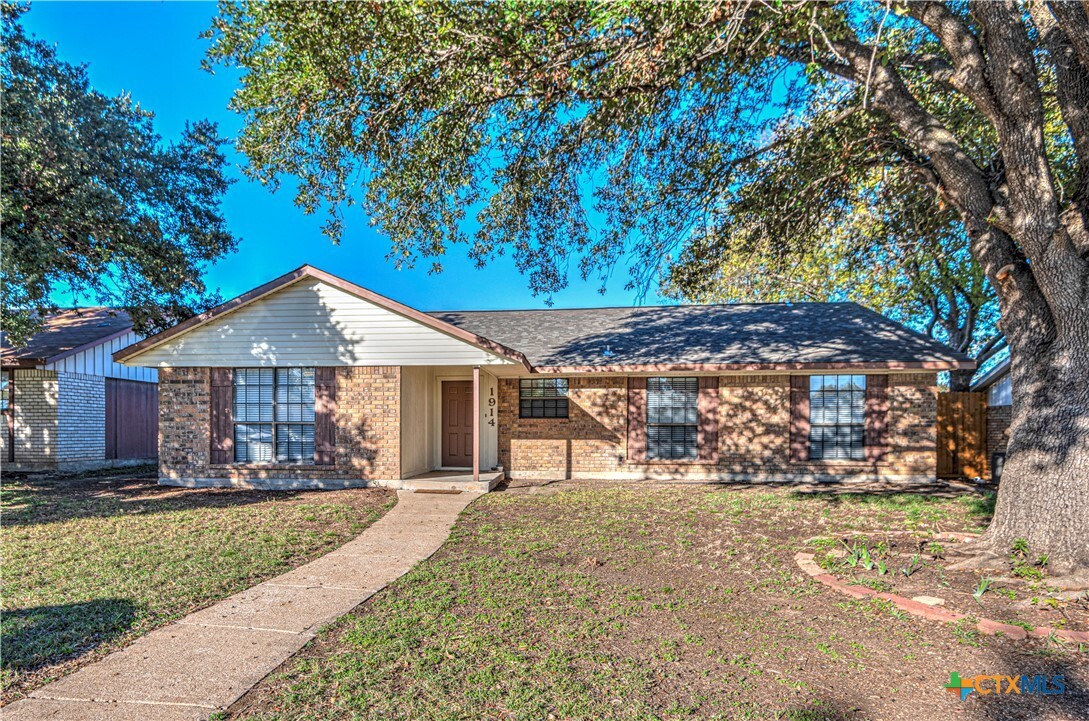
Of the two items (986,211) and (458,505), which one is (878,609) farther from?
(458,505)

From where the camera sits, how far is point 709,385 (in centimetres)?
1240

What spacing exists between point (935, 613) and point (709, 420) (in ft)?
26.3

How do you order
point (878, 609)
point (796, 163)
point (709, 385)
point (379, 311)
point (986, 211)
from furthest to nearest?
point (709, 385), point (379, 311), point (796, 163), point (986, 211), point (878, 609)

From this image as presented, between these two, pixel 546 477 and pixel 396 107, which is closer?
pixel 396 107

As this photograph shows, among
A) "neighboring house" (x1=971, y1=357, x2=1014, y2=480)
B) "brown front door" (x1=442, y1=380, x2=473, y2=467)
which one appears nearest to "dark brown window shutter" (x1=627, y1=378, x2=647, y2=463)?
"brown front door" (x1=442, y1=380, x2=473, y2=467)

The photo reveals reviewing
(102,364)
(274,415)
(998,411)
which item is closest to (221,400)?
(274,415)

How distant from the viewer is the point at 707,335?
533 inches

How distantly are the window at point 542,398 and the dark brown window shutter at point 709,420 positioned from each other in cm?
316

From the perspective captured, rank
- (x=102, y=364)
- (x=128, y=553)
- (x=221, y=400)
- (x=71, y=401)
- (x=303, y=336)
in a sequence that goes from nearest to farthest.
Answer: (x=128, y=553) < (x=303, y=336) < (x=221, y=400) < (x=71, y=401) < (x=102, y=364)

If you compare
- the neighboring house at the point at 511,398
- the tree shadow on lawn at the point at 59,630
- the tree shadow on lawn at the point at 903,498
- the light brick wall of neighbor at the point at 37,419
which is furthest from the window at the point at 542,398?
the light brick wall of neighbor at the point at 37,419

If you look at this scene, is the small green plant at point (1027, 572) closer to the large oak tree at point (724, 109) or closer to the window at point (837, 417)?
the large oak tree at point (724, 109)

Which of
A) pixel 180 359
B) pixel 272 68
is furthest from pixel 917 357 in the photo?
pixel 180 359

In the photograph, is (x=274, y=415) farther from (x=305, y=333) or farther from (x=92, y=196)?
(x=92, y=196)

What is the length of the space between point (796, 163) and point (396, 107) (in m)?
5.69
